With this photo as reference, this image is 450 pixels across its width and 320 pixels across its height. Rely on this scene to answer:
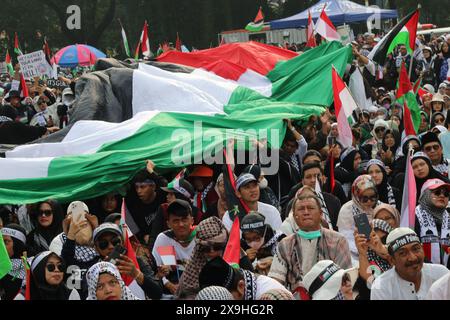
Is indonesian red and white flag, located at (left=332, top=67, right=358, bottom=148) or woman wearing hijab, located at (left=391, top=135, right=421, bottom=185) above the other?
indonesian red and white flag, located at (left=332, top=67, right=358, bottom=148)

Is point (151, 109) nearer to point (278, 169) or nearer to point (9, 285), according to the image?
point (278, 169)

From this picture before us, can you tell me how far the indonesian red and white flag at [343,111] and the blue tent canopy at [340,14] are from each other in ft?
65.2

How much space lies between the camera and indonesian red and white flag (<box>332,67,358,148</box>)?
11859 mm

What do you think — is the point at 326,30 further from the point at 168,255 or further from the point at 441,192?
the point at 168,255

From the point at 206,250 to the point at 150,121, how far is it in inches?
234

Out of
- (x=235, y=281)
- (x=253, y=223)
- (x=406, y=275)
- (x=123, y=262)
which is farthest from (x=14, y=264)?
(x=406, y=275)

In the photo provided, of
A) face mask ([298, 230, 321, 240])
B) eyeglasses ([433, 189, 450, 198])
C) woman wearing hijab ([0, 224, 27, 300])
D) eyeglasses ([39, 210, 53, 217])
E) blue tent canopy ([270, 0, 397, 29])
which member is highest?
blue tent canopy ([270, 0, 397, 29])

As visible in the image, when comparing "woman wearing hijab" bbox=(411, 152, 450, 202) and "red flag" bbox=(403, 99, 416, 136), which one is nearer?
"woman wearing hijab" bbox=(411, 152, 450, 202)

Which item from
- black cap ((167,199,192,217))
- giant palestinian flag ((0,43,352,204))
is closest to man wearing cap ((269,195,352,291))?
black cap ((167,199,192,217))

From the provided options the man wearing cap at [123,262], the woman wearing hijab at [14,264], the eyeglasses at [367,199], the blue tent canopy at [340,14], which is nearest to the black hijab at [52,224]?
the woman wearing hijab at [14,264]

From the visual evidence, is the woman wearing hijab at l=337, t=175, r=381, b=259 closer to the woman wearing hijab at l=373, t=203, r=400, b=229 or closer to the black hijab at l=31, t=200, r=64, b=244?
the woman wearing hijab at l=373, t=203, r=400, b=229

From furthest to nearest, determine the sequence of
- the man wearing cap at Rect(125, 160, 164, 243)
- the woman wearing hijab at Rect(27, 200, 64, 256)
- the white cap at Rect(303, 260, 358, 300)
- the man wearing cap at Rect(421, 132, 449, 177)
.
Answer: the man wearing cap at Rect(421, 132, 449, 177) < the man wearing cap at Rect(125, 160, 164, 243) < the woman wearing hijab at Rect(27, 200, 64, 256) < the white cap at Rect(303, 260, 358, 300)

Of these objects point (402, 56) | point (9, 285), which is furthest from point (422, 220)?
point (402, 56)

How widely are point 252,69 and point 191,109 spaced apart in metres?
3.34
